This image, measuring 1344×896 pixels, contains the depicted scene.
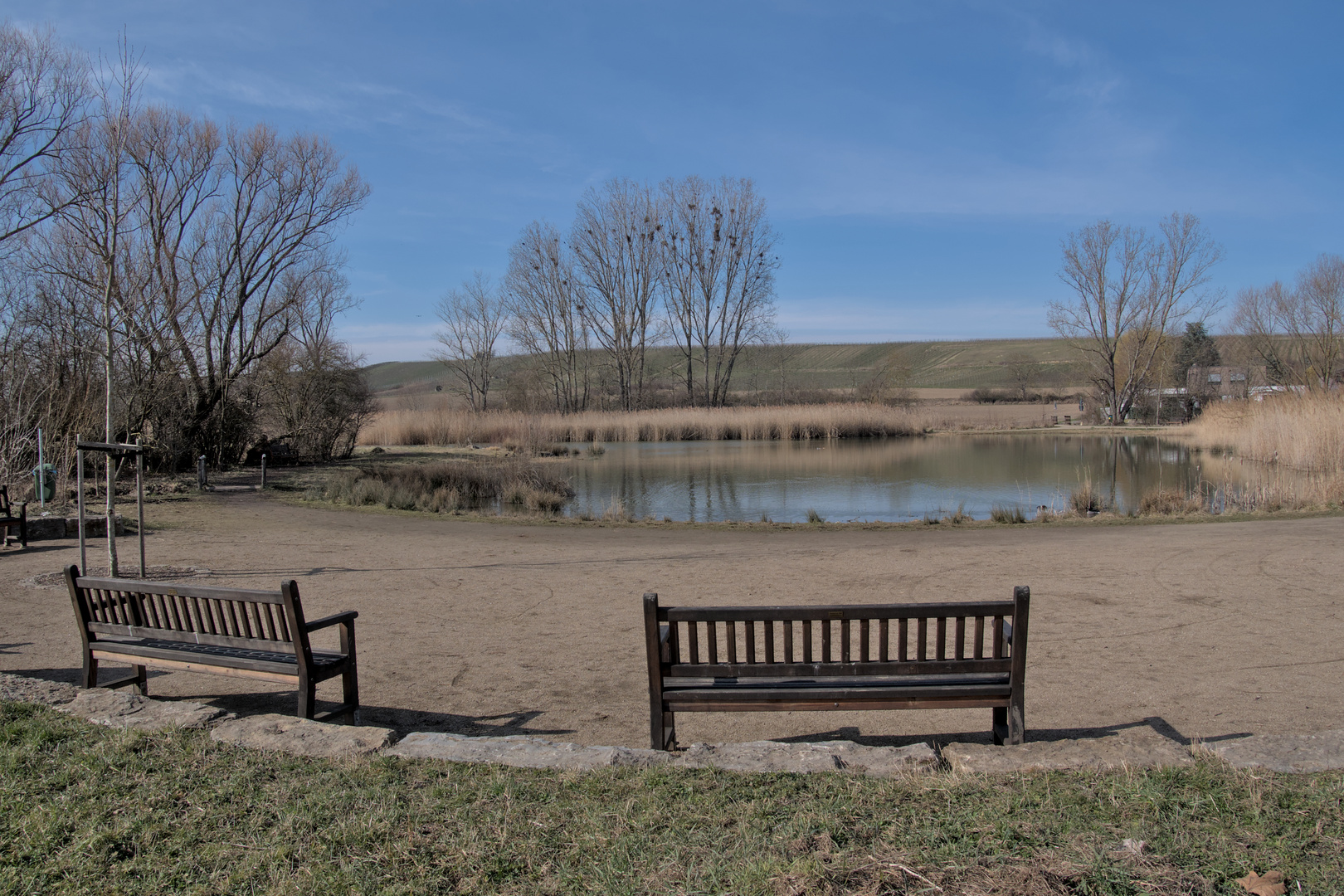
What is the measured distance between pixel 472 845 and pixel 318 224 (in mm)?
28450

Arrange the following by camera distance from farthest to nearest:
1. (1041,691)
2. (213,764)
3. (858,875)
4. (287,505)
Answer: (287,505)
(1041,691)
(213,764)
(858,875)

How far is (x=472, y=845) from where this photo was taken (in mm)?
2971

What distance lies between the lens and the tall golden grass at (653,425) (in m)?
38.7

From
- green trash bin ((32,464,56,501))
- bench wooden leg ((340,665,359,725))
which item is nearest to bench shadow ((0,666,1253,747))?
bench wooden leg ((340,665,359,725))

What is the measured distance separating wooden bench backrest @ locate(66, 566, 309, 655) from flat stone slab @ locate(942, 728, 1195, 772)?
337cm

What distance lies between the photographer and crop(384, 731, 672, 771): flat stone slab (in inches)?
147

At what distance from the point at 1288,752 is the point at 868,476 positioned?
21270 mm

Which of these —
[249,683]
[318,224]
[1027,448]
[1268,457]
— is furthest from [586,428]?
[249,683]

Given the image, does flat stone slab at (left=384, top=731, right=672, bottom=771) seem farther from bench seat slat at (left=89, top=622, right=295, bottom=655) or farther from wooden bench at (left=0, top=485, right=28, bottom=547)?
wooden bench at (left=0, top=485, right=28, bottom=547)

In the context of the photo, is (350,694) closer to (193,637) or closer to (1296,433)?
(193,637)

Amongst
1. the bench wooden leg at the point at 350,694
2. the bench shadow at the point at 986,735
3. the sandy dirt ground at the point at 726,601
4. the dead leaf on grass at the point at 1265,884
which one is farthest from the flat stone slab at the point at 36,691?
the dead leaf on grass at the point at 1265,884

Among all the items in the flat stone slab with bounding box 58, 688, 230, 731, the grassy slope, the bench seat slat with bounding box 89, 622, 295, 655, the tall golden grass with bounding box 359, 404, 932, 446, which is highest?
the grassy slope

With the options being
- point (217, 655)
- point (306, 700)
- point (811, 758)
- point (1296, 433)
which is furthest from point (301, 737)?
point (1296, 433)

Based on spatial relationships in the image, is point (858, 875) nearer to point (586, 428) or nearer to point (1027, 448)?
point (1027, 448)
